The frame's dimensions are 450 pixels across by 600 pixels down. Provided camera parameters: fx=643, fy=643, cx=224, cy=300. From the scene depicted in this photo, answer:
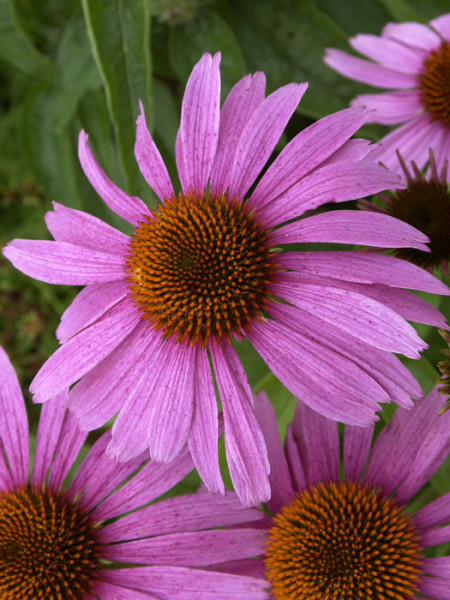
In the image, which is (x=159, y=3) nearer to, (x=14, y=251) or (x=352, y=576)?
(x=14, y=251)

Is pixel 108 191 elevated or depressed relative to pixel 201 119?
depressed

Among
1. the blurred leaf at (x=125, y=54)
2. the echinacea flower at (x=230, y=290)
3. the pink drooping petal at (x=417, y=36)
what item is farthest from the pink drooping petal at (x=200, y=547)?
the pink drooping petal at (x=417, y=36)

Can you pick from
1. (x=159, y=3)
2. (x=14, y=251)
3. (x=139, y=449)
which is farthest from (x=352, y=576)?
(x=159, y=3)

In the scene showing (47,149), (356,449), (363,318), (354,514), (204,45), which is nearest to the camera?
(363,318)

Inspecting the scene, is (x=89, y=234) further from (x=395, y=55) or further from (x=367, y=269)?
(x=395, y=55)

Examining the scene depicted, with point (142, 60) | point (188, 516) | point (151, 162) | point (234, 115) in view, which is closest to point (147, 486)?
point (188, 516)
